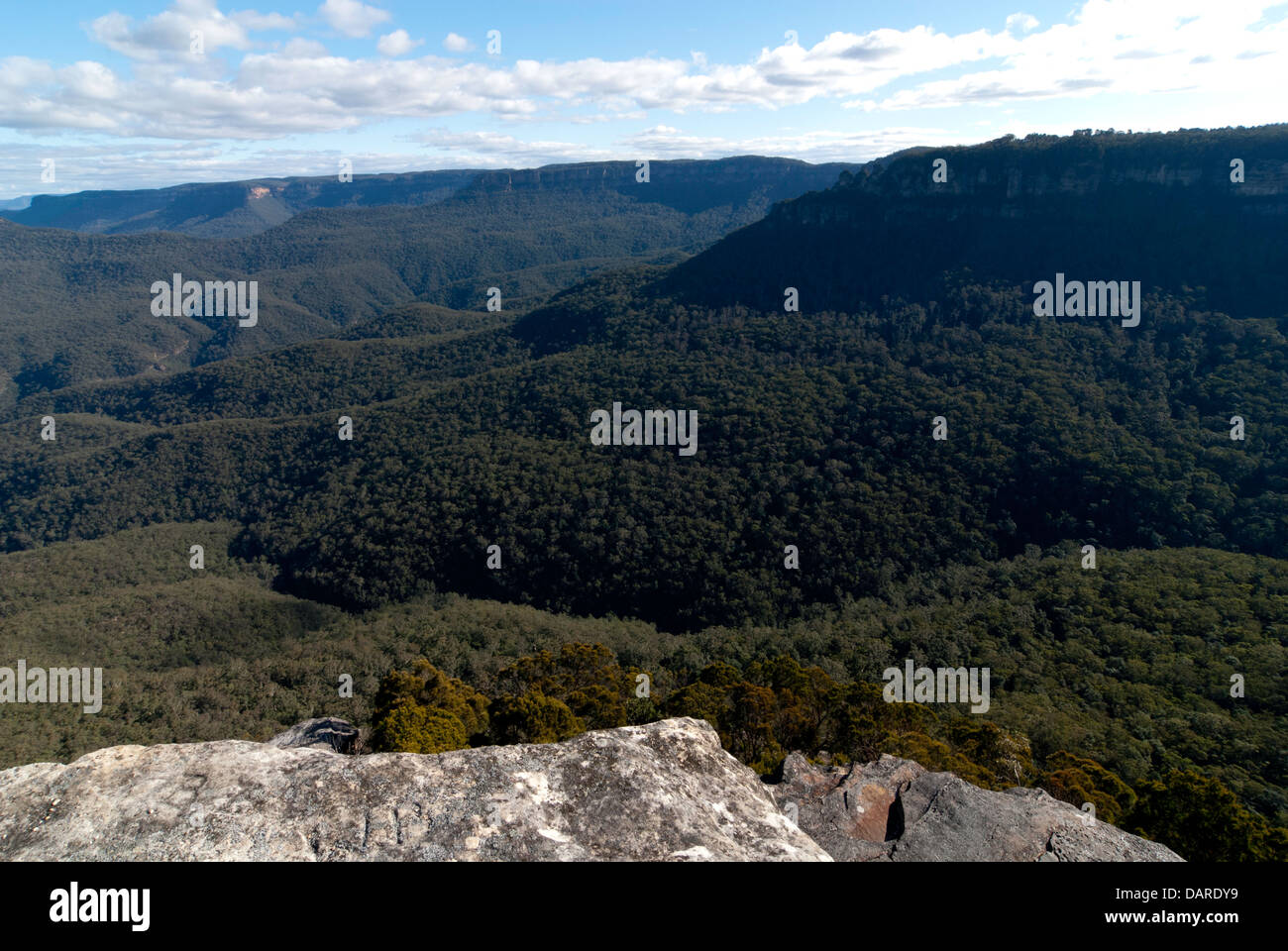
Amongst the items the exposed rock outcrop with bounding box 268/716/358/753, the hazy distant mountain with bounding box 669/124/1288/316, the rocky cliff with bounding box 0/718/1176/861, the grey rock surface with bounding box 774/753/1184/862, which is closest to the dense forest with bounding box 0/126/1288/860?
the hazy distant mountain with bounding box 669/124/1288/316

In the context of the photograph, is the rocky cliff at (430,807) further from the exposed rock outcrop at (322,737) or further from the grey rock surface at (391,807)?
the exposed rock outcrop at (322,737)

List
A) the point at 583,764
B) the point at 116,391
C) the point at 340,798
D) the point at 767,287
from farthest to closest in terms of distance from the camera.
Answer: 1. the point at 116,391
2. the point at 767,287
3. the point at 583,764
4. the point at 340,798

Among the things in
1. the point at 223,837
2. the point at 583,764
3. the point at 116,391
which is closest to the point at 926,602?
the point at 583,764

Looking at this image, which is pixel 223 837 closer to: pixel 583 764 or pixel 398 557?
pixel 583 764

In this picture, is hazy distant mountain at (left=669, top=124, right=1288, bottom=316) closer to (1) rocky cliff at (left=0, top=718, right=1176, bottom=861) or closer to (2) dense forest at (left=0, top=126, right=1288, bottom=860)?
(2) dense forest at (left=0, top=126, right=1288, bottom=860)

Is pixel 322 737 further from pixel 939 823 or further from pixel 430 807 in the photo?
pixel 939 823

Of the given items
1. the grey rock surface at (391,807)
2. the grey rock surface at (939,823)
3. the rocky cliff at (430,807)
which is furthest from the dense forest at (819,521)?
the grey rock surface at (391,807)

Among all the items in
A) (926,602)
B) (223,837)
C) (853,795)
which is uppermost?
(223,837)
